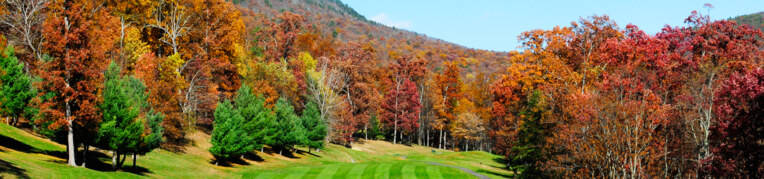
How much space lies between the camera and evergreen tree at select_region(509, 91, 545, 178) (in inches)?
1180

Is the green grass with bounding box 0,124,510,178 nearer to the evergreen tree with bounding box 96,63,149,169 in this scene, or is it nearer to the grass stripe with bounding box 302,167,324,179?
the grass stripe with bounding box 302,167,324,179

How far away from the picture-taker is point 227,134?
36375mm

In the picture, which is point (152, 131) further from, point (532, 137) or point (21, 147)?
point (532, 137)

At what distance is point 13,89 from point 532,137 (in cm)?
3691

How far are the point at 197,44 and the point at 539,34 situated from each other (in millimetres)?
36424

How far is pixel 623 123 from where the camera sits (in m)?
20.7

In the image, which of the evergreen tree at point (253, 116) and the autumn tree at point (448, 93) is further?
the autumn tree at point (448, 93)

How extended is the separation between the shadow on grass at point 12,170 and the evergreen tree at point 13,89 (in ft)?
42.3

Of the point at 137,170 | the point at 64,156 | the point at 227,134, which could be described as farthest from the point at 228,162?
the point at 64,156

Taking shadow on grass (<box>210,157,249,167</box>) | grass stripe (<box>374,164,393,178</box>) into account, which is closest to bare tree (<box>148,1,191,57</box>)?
shadow on grass (<box>210,157,249,167</box>)

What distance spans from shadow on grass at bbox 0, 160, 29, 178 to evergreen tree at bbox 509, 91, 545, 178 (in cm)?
2759

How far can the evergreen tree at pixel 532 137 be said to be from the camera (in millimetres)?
29984

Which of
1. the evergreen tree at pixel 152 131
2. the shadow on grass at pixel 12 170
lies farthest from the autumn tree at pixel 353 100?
the shadow on grass at pixel 12 170

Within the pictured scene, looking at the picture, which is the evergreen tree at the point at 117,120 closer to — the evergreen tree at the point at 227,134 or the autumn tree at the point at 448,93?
the evergreen tree at the point at 227,134
